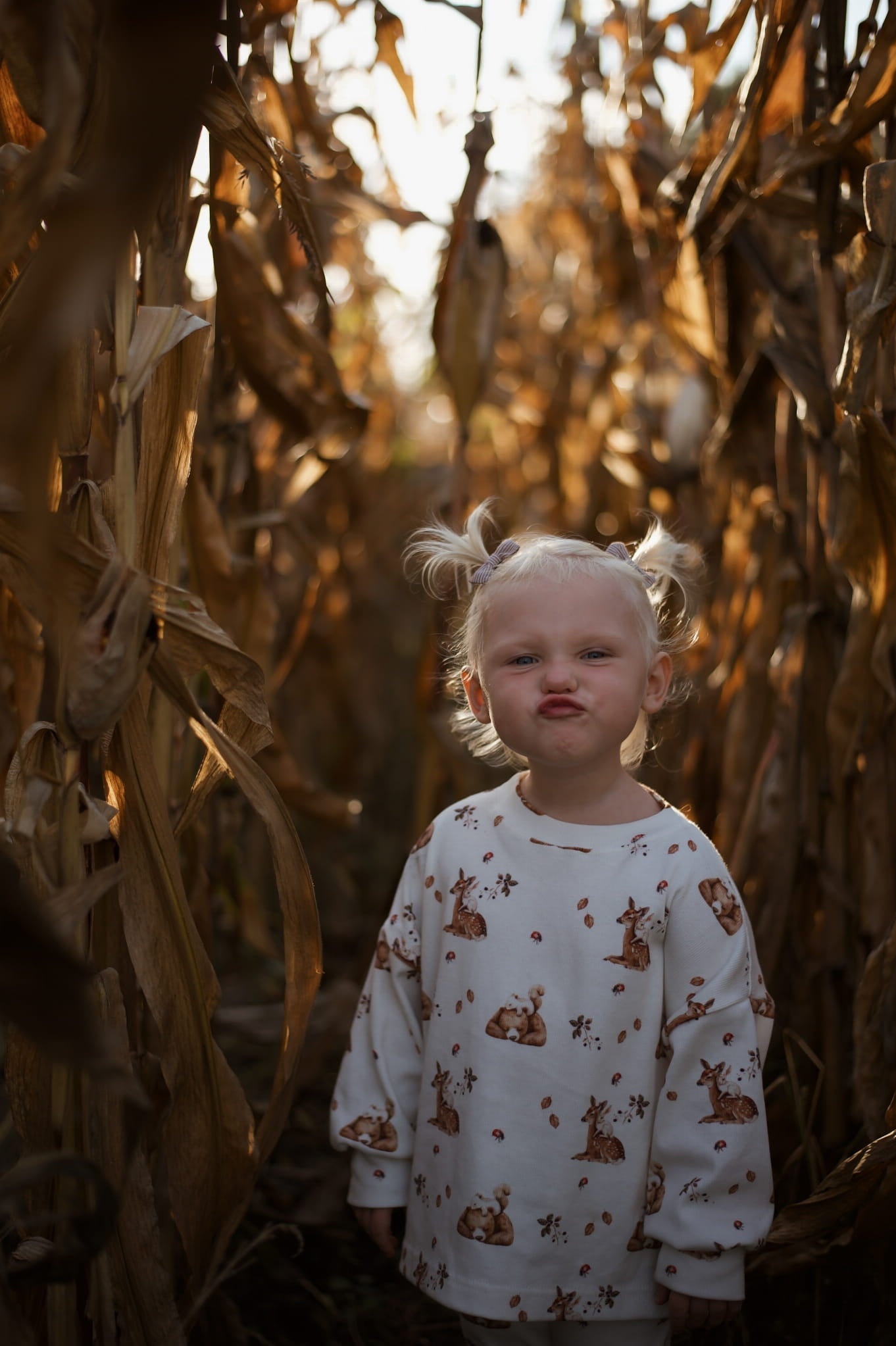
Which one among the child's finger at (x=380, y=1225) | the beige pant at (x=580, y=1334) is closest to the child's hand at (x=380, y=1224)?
the child's finger at (x=380, y=1225)

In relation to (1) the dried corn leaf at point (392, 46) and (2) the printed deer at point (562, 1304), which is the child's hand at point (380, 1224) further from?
(1) the dried corn leaf at point (392, 46)

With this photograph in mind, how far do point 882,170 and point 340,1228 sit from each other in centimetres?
139

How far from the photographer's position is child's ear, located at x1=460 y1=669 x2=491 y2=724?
1072 mm

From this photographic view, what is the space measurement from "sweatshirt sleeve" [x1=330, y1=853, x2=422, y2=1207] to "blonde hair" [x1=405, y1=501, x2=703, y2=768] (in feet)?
0.74

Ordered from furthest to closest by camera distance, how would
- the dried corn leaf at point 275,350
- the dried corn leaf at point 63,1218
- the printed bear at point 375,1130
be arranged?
the dried corn leaf at point 275,350 → the printed bear at point 375,1130 → the dried corn leaf at point 63,1218

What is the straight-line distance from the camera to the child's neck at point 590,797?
1.01m

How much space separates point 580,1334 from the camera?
98 cm

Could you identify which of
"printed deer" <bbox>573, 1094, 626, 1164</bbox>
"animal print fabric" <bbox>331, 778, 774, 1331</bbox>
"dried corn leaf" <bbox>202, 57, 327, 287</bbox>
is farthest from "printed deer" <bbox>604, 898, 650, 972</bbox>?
"dried corn leaf" <bbox>202, 57, 327, 287</bbox>

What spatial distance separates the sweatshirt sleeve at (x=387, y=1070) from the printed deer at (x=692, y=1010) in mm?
269

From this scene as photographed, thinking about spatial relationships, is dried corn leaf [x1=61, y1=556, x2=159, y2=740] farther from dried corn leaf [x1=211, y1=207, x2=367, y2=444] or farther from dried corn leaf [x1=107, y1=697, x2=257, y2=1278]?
dried corn leaf [x1=211, y1=207, x2=367, y2=444]

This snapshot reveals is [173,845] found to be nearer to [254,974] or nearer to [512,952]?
[512,952]

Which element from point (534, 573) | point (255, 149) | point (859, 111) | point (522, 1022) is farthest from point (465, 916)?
point (859, 111)

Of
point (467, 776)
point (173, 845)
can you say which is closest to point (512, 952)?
point (173, 845)

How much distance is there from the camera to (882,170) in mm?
934
